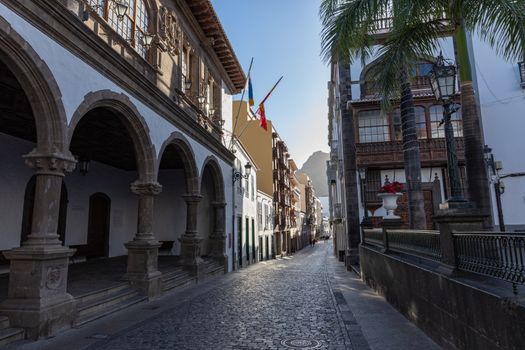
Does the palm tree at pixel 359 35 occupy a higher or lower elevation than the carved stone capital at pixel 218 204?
higher

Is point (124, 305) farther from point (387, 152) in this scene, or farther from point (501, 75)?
point (501, 75)

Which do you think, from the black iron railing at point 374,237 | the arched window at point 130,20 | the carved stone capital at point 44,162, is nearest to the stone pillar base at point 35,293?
the carved stone capital at point 44,162

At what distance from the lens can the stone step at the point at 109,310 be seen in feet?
21.6

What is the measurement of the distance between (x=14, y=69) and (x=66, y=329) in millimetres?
4253

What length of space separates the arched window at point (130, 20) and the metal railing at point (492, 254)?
816cm

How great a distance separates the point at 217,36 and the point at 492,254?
13816 millimetres

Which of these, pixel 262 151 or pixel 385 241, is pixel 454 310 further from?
pixel 262 151

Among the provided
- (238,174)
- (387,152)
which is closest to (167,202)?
(238,174)

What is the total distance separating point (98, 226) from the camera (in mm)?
14852

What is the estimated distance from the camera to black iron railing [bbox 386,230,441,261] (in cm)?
560

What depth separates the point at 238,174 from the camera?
61.7ft

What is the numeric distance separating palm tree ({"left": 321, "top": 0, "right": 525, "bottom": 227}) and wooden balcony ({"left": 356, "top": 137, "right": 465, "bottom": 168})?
7389mm

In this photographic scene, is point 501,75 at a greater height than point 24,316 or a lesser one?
greater

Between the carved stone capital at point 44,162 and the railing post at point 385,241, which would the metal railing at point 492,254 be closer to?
the railing post at point 385,241
